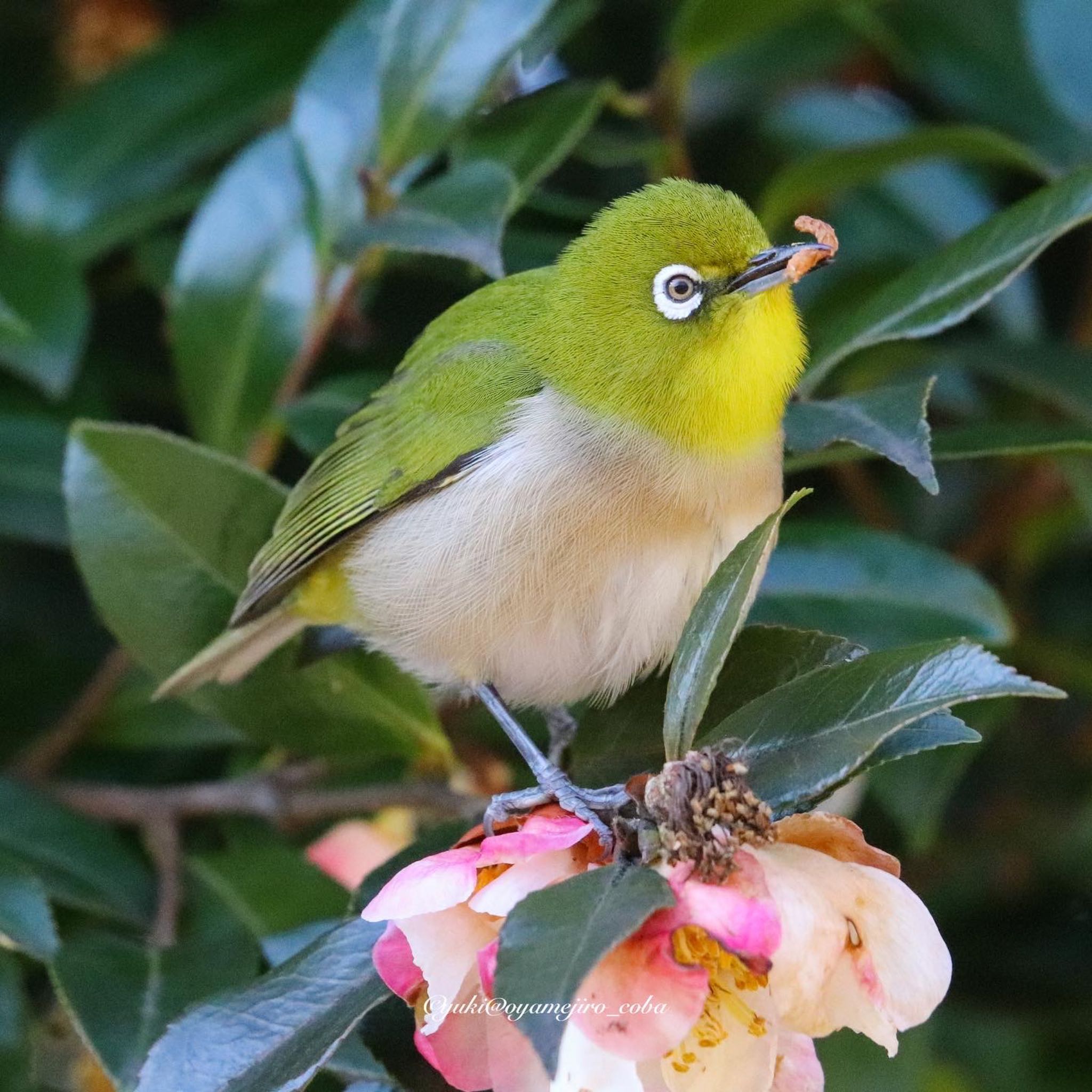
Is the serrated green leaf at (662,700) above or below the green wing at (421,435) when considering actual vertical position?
below

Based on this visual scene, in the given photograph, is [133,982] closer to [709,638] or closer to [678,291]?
[709,638]

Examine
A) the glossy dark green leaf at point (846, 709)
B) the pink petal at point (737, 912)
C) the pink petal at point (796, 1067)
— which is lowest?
the pink petal at point (796, 1067)

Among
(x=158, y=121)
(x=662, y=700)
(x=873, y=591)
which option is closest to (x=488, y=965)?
(x=662, y=700)

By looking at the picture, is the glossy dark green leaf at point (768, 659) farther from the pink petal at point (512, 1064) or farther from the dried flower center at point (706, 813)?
the pink petal at point (512, 1064)

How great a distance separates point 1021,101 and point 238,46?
1676 mm

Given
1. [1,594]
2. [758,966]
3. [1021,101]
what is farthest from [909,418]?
[1,594]

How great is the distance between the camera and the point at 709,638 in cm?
137

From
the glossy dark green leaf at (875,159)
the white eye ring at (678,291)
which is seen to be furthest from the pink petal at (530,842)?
the glossy dark green leaf at (875,159)

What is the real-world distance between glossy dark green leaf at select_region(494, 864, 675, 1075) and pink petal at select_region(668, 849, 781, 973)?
3cm

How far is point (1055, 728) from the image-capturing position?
3.16 metres

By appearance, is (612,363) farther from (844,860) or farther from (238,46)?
(238,46)

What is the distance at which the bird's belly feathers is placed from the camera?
Answer: 190 centimetres

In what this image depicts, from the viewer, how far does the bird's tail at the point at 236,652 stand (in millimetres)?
2100

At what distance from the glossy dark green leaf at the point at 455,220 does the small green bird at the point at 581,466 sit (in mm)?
145
